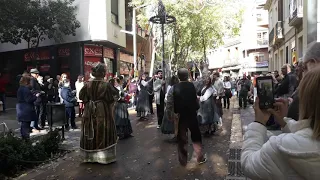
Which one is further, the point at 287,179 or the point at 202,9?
the point at 202,9

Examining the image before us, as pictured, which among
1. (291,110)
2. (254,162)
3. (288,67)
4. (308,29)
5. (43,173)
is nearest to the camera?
(254,162)

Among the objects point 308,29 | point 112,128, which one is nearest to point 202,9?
point 308,29

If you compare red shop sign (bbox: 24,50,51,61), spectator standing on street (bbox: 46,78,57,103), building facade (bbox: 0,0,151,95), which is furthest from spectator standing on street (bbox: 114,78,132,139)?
red shop sign (bbox: 24,50,51,61)

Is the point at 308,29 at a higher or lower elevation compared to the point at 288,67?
higher

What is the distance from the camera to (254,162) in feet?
5.64

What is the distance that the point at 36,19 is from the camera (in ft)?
55.6

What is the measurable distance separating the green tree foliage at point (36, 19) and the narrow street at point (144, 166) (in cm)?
1066

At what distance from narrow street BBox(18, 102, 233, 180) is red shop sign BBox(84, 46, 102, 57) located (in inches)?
504

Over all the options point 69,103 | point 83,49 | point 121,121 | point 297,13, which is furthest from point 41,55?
point 297,13

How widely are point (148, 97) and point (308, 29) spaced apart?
25.3 feet

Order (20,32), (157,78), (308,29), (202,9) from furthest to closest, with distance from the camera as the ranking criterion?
(202,9) < (20,32) < (308,29) < (157,78)

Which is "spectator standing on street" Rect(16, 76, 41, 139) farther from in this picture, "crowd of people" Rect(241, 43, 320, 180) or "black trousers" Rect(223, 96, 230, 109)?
"black trousers" Rect(223, 96, 230, 109)

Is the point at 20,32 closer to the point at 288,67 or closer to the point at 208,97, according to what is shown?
the point at 208,97

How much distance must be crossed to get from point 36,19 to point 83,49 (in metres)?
3.46
